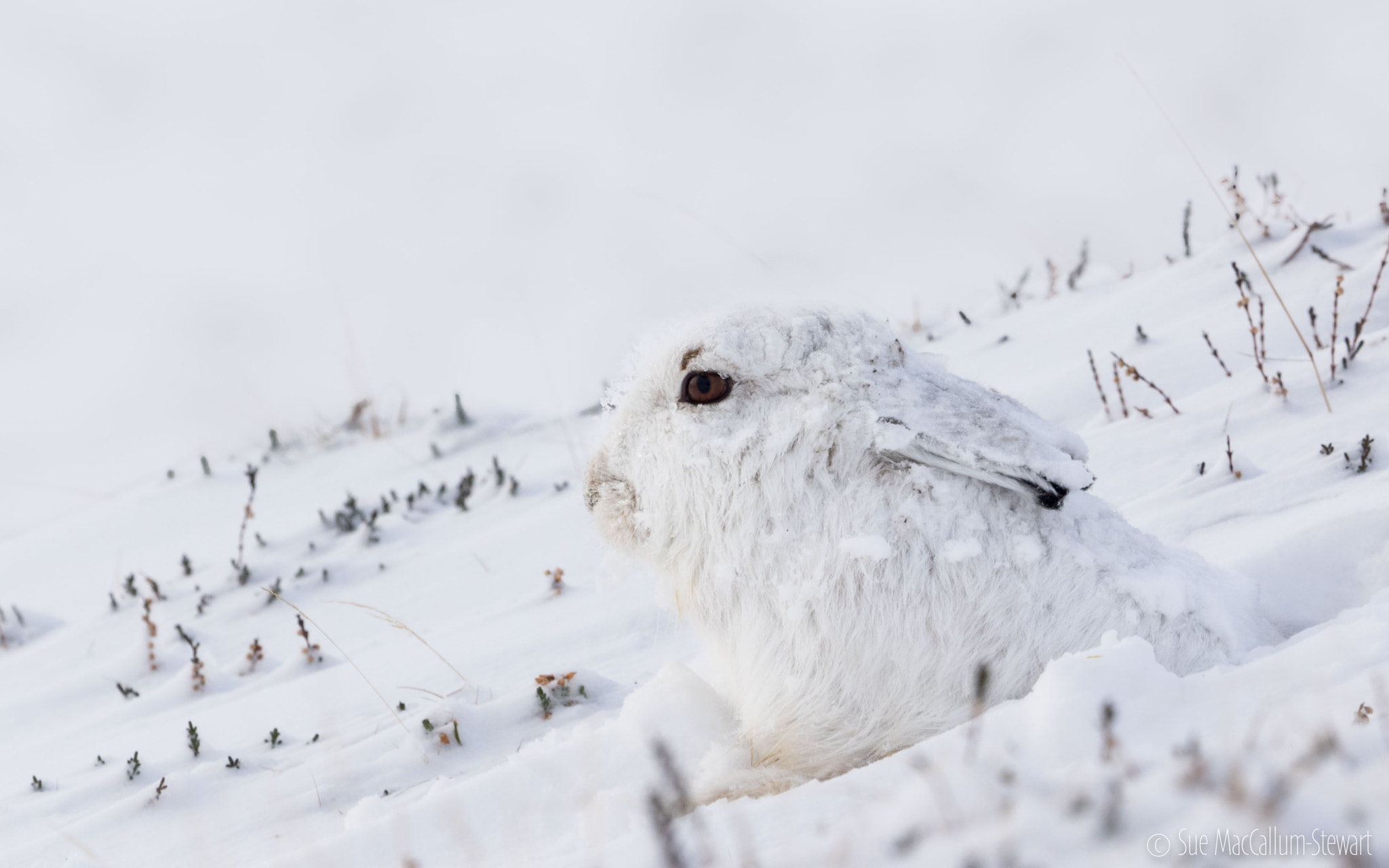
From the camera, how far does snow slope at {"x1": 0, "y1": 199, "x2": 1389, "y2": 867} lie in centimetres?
115

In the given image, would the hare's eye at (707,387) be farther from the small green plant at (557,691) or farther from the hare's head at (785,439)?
the small green plant at (557,691)

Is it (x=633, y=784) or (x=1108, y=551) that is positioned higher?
(x=1108, y=551)

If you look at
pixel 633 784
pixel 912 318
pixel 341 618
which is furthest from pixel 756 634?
pixel 912 318

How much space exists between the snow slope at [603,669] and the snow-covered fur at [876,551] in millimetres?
235

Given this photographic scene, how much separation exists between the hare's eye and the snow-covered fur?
18 mm

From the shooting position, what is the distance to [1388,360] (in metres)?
4.22

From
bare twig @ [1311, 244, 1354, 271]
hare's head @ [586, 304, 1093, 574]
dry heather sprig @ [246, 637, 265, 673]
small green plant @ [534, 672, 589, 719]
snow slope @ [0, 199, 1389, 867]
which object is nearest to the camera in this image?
snow slope @ [0, 199, 1389, 867]

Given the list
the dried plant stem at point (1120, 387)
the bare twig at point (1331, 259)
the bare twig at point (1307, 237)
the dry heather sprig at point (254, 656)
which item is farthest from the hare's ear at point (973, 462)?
the bare twig at point (1307, 237)

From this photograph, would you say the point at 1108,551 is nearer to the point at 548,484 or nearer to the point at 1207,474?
the point at 1207,474

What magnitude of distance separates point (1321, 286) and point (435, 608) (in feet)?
17.9

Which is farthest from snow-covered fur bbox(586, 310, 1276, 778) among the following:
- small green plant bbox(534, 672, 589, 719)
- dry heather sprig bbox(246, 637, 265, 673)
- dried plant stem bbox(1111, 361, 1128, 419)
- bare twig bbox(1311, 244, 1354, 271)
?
bare twig bbox(1311, 244, 1354, 271)

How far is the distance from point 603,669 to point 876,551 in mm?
1838

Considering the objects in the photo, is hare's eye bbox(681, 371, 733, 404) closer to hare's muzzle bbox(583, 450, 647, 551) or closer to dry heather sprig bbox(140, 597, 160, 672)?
hare's muzzle bbox(583, 450, 647, 551)

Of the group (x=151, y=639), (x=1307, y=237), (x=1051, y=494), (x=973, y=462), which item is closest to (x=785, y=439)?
(x=973, y=462)
